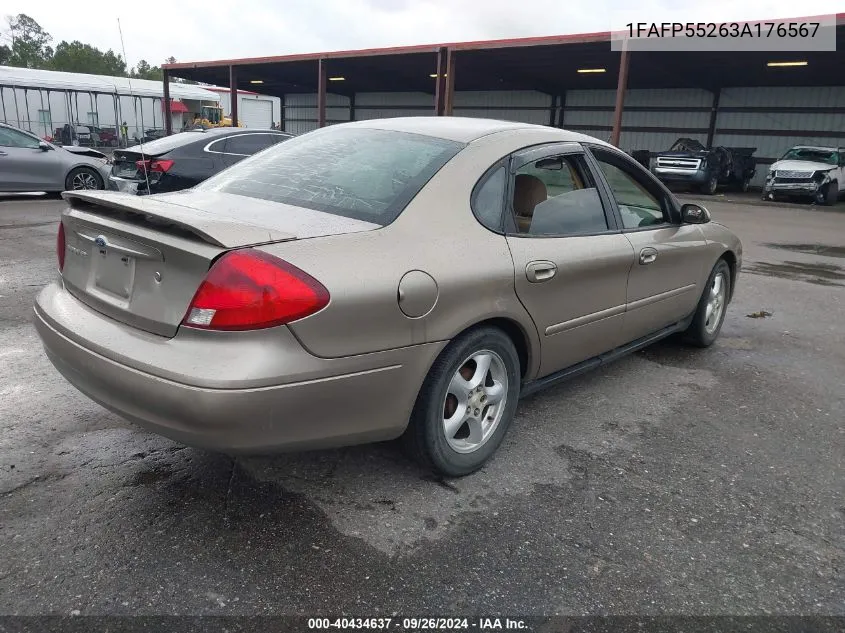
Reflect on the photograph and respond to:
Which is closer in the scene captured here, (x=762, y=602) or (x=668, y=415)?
(x=762, y=602)

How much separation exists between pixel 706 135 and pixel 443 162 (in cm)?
2731

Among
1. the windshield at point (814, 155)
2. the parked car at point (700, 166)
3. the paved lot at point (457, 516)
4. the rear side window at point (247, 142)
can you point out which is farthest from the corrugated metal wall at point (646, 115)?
the paved lot at point (457, 516)

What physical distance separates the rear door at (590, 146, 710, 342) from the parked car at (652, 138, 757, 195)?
18428 millimetres

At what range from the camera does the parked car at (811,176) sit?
62.4 ft

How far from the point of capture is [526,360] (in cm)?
316

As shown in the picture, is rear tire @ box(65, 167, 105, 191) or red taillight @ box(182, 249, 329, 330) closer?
red taillight @ box(182, 249, 329, 330)

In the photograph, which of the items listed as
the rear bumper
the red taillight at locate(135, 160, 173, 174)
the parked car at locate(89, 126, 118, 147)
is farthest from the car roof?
the parked car at locate(89, 126, 118, 147)

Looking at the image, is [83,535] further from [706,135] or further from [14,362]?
[706,135]

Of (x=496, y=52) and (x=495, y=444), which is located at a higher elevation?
(x=496, y=52)

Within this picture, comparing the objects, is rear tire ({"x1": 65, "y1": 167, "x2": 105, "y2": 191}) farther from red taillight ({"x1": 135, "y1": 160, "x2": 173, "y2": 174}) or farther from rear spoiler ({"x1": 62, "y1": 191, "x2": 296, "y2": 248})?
rear spoiler ({"x1": 62, "y1": 191, "x2": 296, "y2": 248})

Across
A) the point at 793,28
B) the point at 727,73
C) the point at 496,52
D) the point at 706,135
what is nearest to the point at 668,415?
the point at 793,28

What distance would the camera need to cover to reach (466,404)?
287cm

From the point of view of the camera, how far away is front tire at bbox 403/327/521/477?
2672 mm

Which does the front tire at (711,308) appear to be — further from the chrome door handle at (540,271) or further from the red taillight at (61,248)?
the red taillight at (61,248)
